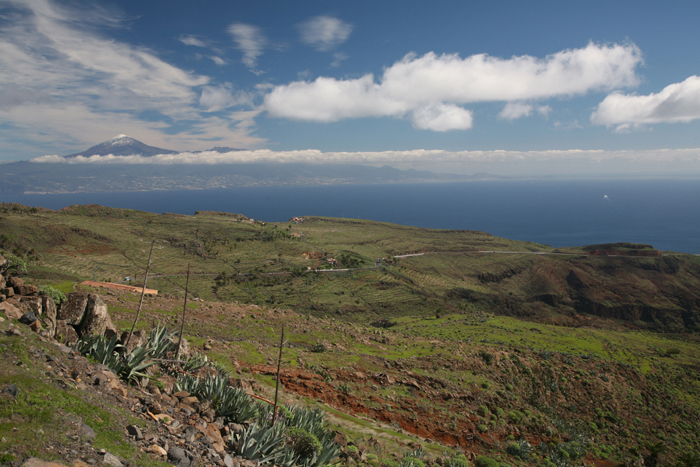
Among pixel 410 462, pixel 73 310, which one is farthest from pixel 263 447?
pixel 73 310

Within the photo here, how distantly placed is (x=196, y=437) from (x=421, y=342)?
1996cm

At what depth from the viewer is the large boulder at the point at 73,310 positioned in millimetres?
8320

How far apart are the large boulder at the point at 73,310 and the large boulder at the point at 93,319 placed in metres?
0.09

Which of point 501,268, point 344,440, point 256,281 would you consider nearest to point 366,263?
point 256,281

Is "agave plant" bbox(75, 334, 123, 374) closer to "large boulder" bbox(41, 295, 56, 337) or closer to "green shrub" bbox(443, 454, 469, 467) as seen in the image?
Answer: "large boulder" bbox(41, 295, 56, 337)

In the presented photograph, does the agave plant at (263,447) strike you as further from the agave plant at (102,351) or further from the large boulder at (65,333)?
the large boulder at (65,333)

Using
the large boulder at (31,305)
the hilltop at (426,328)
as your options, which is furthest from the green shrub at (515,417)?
the large boulder at (31,305)

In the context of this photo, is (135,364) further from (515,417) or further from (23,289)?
(515,417)

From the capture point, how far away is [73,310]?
27.6 ft

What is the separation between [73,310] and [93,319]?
23.2 inches

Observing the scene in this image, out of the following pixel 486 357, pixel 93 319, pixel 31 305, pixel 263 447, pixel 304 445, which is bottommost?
pixel 486 357

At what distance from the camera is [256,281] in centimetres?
5088

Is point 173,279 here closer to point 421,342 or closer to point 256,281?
point 256,281

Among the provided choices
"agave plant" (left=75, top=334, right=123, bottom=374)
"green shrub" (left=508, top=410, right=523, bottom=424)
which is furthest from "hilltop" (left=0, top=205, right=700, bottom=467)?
"agave plant" (left=75, top=334, right=123, bottom=374)
